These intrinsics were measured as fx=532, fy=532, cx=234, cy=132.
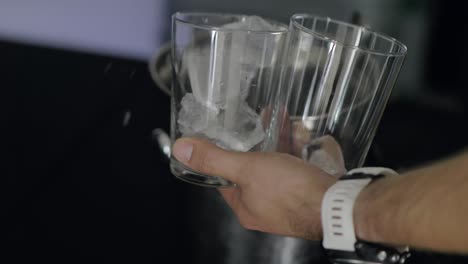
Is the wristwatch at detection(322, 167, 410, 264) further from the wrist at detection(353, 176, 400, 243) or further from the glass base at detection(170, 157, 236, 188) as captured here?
the glass base at detection(170, 157, 236, 188)

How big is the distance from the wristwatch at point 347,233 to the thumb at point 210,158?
10 centimetres

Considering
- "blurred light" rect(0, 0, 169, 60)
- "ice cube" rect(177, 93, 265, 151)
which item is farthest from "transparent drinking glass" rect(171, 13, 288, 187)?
"blurred light" rect(0, 0, 169, 60)

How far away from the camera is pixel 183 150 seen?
596 millimetres

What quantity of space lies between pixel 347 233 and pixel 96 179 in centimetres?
42

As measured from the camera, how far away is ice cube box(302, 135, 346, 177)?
24.1 inches

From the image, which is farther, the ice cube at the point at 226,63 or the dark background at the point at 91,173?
the dark background at the point at 91,173

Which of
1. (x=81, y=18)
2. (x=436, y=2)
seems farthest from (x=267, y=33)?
(x=436, y=2)

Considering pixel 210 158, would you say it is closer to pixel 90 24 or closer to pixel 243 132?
pixel 243 132

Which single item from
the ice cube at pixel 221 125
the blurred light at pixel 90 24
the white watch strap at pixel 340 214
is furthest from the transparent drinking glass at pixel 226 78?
the blurred light at pixel 90 24

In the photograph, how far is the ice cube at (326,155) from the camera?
2.01ft

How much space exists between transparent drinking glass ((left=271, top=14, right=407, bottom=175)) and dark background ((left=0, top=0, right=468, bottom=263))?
160 mm

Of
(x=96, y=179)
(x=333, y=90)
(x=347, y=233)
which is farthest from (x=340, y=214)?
(x=96, y=179)

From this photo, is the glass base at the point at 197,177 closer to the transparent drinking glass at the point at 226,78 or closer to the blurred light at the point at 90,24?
the transparent drinking glass at the point at 226,78

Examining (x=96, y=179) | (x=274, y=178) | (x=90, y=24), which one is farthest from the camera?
(x=90, y=24)
